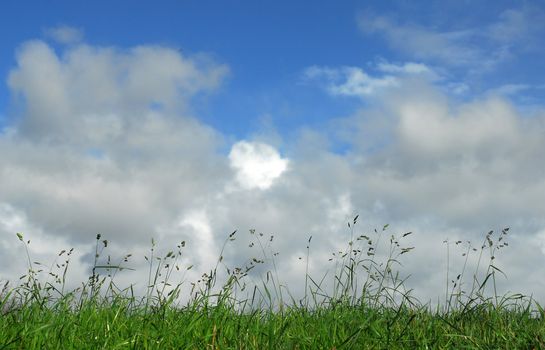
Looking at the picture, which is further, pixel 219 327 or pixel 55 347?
pixel 219 327

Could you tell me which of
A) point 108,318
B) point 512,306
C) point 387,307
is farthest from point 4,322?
point 512,306

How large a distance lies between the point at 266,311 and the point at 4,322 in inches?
85.2

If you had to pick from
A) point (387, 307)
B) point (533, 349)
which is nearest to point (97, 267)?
point (387, 307)

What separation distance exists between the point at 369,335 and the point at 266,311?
120 cm

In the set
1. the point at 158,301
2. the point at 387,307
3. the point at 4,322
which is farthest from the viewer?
the point at 387,307

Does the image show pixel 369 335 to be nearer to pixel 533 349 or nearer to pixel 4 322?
pixel 533 349

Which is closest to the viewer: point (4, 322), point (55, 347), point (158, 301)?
point (55, 347)

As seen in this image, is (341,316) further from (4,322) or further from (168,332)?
(4,322)

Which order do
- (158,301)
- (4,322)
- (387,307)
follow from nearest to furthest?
1. (4,322)
2. (158,301)
3. (387,307)

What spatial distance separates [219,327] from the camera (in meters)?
5.04

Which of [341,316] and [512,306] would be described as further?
[512,306]

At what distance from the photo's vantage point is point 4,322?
4973mm

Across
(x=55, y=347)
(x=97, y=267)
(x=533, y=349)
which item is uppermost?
(x=97, y=267)

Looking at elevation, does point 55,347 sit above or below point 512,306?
below
